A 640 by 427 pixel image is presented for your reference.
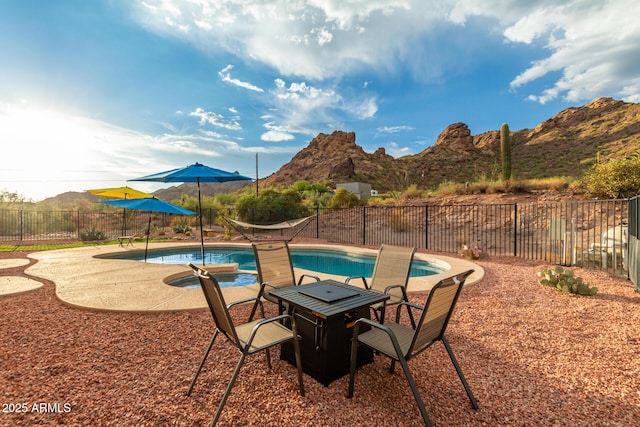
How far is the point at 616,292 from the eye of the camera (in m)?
4.29

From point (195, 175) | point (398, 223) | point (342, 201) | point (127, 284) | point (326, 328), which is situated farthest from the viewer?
point (342, 201)

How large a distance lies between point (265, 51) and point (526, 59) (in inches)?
607

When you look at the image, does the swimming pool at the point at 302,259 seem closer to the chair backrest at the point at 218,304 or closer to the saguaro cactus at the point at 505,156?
the chair backrest at the point at 218,304

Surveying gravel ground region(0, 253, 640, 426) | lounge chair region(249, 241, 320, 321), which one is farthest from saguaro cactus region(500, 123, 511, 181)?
lounge chair region(249, 241, 320, 321)

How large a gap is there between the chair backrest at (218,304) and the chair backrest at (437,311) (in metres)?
1.15

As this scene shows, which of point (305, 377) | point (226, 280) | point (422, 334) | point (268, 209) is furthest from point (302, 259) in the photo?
point (422, 334)

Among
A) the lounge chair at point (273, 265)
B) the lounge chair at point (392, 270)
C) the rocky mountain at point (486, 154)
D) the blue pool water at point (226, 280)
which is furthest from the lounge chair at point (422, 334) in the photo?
the rocky mountain at point (486, 154)

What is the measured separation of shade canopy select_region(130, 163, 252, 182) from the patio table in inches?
165

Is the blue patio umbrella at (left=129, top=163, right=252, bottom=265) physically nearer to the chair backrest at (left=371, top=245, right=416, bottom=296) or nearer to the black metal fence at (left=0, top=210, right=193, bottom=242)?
the chair backrest at (left=371, top=245, right=416, bottom=296)

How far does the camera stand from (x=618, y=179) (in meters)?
10.3

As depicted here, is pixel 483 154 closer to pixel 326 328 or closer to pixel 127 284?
pixel 127 284

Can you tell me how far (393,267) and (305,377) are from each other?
177 centimetres

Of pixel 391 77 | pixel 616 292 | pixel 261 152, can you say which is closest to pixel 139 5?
pixel 616 292

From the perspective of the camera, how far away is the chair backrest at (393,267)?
3.40 meters
